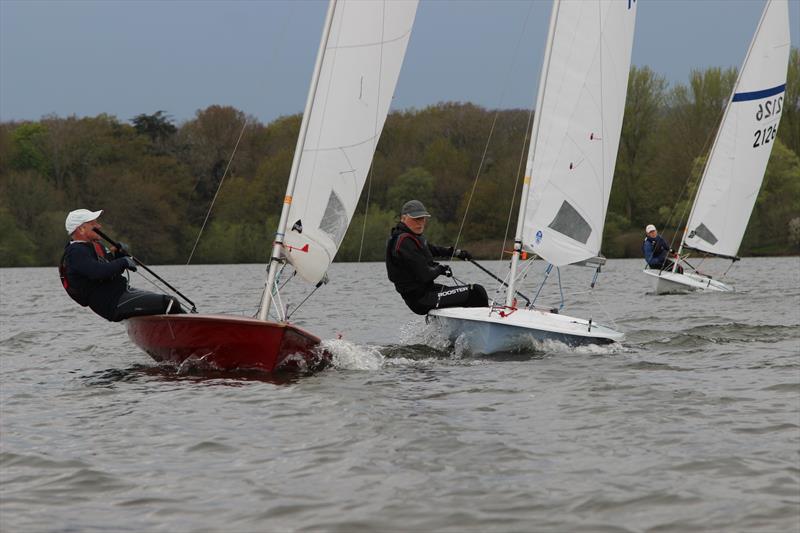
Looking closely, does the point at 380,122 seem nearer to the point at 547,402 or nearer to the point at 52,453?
the point at 547,402

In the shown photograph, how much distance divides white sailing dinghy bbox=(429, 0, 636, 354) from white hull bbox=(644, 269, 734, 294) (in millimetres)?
9898

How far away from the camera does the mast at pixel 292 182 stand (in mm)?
9305

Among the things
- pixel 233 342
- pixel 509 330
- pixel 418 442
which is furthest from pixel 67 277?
pixel 418 442

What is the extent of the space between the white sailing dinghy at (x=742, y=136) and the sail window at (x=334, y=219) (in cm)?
1533

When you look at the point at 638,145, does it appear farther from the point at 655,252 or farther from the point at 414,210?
the point at 414,210

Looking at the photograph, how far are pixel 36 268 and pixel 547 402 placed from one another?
171ft

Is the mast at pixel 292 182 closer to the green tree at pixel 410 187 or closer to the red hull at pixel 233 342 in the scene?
the red hull at pixel 233 342

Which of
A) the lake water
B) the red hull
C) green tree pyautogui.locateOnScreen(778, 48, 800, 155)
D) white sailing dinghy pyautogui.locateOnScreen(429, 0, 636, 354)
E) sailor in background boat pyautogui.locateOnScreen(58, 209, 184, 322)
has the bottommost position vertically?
the lake water

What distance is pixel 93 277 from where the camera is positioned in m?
9.72

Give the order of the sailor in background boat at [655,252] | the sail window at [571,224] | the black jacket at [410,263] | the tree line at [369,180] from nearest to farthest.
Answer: the black jacket at [410,263] < the sail window at [571,224] < the sailor in background boat at [655,252] < the tree line at [369,180]

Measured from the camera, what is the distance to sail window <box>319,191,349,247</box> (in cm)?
981

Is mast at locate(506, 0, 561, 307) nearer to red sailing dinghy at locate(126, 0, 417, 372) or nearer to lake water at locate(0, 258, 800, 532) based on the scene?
lake water at locate(0, 258, 800, 532)

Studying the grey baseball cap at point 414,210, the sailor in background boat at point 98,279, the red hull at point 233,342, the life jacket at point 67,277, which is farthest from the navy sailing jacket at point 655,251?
the life jacket at point 67,277

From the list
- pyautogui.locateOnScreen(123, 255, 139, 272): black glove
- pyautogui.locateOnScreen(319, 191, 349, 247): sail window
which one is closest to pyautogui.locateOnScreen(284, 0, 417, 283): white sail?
pyautogui.locateOnScreen(319, 191, 349, 247): sail window
